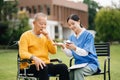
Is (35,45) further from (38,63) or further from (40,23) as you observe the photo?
(38,63)

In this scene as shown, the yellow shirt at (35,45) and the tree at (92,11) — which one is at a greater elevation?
the yellow shirt at (35,45)

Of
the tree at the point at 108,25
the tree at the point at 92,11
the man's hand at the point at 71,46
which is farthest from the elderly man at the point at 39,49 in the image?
the tree at the point at 92,11

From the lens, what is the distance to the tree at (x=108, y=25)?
54.8 m

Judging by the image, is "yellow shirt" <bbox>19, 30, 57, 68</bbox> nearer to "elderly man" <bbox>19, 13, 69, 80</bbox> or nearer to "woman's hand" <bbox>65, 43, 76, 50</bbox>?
"elderly man" <bbox>19, 13, 69, 80</bbox>

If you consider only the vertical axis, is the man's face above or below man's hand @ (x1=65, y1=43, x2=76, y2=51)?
above

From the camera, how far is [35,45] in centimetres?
674

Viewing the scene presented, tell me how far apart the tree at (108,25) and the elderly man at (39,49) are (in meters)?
48.0

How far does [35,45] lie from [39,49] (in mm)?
100

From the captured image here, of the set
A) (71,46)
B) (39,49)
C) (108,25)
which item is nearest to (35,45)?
(39,49)

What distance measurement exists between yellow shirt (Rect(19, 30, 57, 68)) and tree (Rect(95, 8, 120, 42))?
47905 mm

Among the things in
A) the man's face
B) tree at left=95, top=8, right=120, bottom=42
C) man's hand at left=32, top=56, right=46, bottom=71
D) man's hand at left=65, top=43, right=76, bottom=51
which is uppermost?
the man's face

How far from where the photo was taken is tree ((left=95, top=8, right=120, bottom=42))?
5481 centimetres

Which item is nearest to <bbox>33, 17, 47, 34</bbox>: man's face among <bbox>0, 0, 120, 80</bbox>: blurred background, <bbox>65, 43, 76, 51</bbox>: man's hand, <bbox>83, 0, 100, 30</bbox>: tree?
<bbox>65, 43, 76, 51</bbox>: man's hand

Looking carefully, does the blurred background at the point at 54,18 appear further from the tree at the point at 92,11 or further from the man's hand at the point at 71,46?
the man's hand at the point at 71,46
